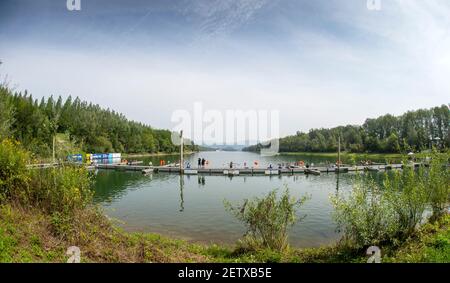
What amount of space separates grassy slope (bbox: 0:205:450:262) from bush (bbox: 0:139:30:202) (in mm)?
464

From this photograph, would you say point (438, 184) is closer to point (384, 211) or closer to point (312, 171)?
point (384, 211)

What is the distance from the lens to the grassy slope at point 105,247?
5.89 metres

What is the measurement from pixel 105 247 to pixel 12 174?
3231 millimetres

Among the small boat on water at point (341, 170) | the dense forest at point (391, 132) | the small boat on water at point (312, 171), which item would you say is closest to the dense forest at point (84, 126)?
the small boat on water at point (312, 171)

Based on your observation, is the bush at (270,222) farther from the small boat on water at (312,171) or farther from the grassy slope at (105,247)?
the small boat on water at (312,171)

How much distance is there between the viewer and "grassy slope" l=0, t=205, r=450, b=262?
5891 mm

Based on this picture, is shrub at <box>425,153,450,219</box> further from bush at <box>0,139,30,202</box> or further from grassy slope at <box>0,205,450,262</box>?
bush at <box>0,139,30,202</box>

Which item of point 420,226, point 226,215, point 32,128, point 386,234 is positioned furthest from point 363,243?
point 32,128

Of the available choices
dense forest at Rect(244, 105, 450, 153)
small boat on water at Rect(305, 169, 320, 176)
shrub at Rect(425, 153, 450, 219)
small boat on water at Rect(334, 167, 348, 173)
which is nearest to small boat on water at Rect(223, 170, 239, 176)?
small boat on water at Rect(305, 169, 320, 176)

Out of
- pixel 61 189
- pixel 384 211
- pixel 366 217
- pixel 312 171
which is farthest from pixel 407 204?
pixel 312 171

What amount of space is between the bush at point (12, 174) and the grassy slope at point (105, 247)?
1.52ft

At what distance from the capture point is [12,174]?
7.65m

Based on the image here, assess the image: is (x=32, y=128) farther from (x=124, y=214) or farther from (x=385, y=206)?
(x=385, y=206)
